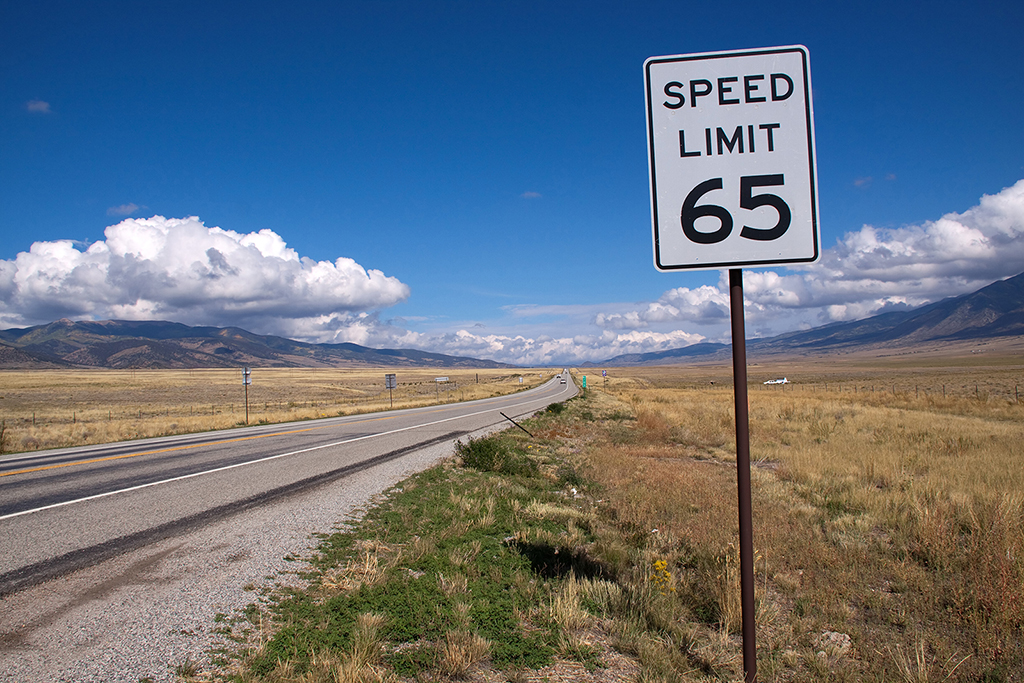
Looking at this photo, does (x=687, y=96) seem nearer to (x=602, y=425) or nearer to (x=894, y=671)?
(x=894, y=671)

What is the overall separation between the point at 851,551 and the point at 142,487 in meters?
10.6

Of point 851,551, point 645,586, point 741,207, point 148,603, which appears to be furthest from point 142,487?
point 851,551

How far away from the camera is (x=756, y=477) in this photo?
11328 millimetres

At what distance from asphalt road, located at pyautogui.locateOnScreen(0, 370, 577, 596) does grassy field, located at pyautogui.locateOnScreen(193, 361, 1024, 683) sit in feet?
7.50

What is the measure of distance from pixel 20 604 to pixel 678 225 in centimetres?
588

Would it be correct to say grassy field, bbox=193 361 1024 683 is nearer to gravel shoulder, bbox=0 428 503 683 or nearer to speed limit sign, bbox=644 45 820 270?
gravel shoulder, bbox=0 428 503 683

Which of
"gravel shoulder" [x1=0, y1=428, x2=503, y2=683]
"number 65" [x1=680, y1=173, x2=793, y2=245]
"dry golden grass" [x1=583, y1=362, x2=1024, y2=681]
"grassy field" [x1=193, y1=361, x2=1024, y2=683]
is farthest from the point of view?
"dry golden grass" [x1=583, y1=362, x2=1024, y2=681]

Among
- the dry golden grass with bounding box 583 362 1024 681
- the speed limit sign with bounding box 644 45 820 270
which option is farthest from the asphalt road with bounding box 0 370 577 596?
the speed limit sign with bounding box 644 45 820 270

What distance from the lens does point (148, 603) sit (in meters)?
4.43

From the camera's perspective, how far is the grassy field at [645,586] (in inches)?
143

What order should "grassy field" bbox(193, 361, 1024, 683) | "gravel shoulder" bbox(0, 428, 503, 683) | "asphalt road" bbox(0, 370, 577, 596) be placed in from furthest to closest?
"asphalt road" bbox(0, 370, 577, 596)
"grassy field" bbox(193, 361, 1024, 683)
"gravel shoulder" bbox(0, 428, 503, 683)

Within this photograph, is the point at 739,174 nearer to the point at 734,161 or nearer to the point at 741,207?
the point at 734,161

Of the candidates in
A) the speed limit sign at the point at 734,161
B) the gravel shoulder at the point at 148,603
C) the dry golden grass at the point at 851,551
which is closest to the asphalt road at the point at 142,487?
the gravel shoulder at the point at 148,603

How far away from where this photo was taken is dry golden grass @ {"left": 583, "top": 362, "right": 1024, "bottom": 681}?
3971 mm
